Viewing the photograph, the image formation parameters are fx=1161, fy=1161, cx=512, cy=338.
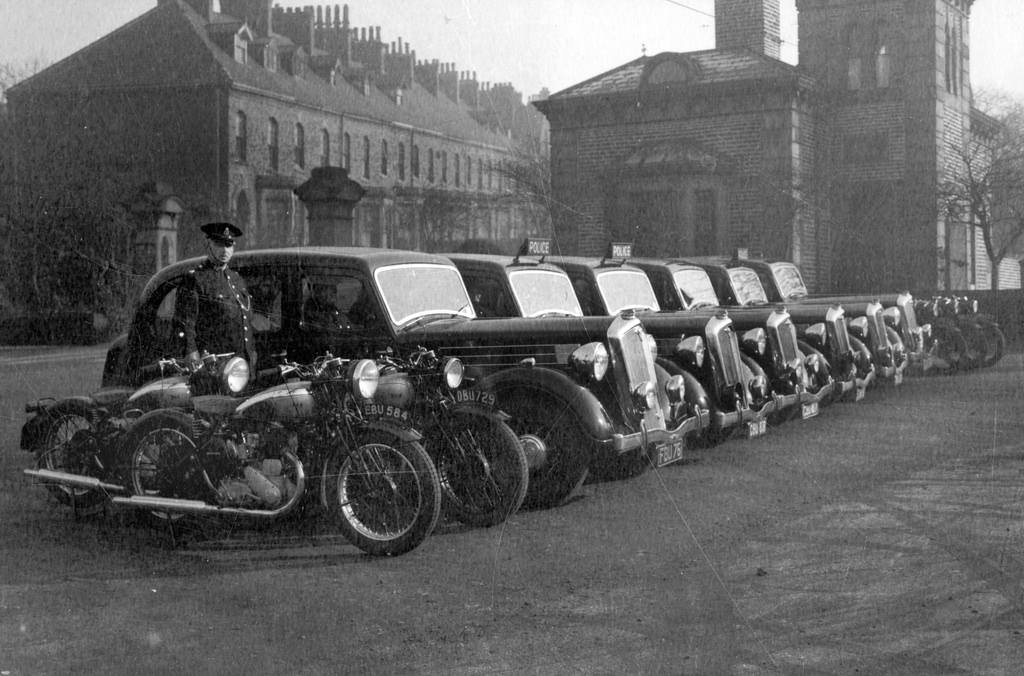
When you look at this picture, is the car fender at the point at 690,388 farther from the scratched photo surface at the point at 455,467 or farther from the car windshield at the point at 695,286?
the car windshield at the point at 695,286

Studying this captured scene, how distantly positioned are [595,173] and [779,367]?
20.8 meters

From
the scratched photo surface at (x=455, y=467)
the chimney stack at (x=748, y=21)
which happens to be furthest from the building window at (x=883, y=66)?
the scratched photo surface at (x=455, y=467)

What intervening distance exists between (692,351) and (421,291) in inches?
92.0

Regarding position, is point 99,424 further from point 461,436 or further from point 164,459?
point 461,436

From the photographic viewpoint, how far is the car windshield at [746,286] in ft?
47.1

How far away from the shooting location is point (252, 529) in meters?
6.95

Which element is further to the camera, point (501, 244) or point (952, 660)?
point (501, 244)

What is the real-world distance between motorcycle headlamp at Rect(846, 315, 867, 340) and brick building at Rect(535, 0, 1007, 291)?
1482 centimetres

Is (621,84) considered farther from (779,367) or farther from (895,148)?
(779,367)

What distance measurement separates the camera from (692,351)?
9.27 metres

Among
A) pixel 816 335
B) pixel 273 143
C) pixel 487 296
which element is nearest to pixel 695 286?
pixel 816 335

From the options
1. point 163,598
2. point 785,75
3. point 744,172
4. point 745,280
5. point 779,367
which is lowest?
point 163,598

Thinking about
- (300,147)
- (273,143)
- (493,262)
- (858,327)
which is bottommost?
(858,327)

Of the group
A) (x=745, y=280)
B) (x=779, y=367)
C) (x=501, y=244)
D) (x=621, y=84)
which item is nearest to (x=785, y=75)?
(x=621, y=84)
